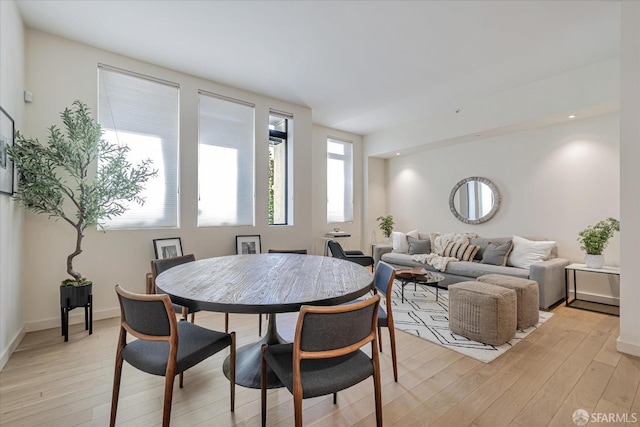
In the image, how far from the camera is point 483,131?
4695 millimetres

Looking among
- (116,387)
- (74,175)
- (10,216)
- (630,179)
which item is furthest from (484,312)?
(10,216)

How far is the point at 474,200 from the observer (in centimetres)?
524

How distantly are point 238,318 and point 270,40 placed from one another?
10.0 feet

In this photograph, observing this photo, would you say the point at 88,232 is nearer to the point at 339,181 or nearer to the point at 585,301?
the point at 339,181

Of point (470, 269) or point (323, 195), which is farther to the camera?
point (323, 195)

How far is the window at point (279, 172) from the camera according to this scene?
4965 mm

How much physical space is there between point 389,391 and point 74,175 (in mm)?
3404

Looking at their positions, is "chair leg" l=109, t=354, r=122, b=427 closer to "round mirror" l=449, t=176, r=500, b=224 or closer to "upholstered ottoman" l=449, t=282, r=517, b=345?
"upholstered ottoman" l=449, t=282, r=517, b=345

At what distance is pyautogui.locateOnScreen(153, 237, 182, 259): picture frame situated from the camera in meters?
3.50

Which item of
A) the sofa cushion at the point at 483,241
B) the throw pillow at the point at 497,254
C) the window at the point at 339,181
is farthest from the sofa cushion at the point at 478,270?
the window at the point at 339,181

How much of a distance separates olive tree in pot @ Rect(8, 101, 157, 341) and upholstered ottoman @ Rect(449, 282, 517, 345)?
11.6 ft

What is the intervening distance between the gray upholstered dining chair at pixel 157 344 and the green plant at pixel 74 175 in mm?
1928

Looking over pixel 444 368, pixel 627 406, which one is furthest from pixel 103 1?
pixel 627 406

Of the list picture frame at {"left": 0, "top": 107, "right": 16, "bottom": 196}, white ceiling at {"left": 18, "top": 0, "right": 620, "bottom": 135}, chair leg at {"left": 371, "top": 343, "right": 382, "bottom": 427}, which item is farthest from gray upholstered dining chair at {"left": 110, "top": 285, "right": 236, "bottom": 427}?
white ceiling at {"left": 18, "top": 0, "right": 620, "bottom": 135}
